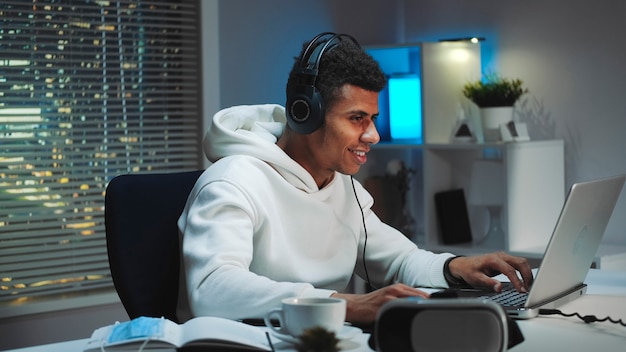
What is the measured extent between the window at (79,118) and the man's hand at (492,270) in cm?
197

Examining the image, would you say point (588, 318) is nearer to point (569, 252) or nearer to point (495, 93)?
point (569, 252)

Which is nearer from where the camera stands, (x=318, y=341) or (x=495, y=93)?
(x=318, y=341)

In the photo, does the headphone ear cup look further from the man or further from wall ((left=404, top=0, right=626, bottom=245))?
wall ((left=404, top=0, right=626, bottom=245))

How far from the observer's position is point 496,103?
367cm

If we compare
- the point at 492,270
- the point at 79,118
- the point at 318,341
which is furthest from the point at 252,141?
the point at 79,118

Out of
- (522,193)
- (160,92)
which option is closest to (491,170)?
(522,193)

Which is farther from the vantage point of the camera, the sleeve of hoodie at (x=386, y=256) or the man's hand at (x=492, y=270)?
the sleeve of hoodie at (x=386, y=256)

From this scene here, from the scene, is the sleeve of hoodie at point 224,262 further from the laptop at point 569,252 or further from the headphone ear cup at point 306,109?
the laptop at point 569,252

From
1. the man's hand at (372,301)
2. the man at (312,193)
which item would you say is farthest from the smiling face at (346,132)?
the man's hand at (372,301)

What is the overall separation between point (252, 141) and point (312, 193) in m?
0.19

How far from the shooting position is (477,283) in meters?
1.96

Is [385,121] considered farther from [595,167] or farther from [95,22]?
[95,22]

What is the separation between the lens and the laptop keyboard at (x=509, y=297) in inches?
68.8

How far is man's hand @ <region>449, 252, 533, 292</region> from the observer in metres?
1.89
